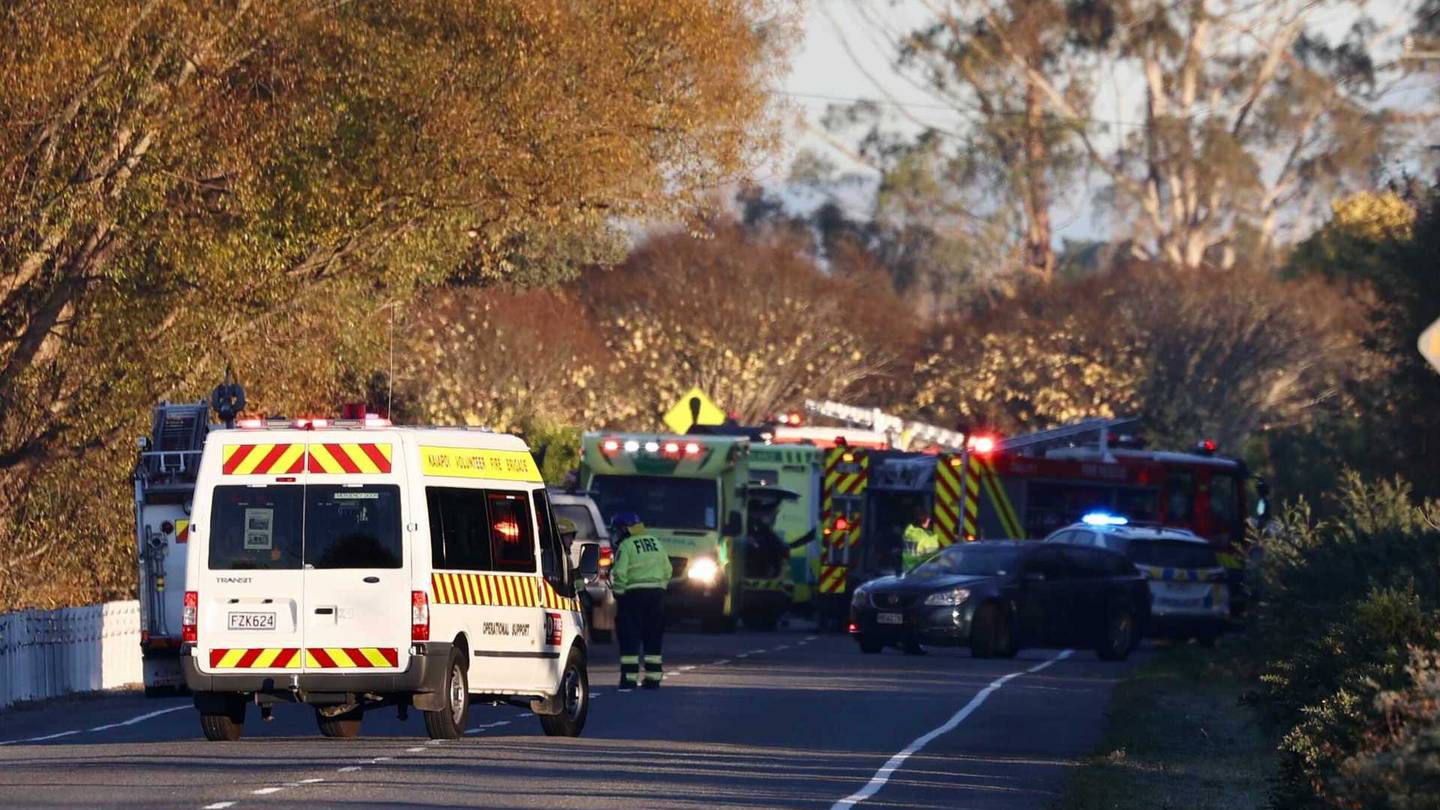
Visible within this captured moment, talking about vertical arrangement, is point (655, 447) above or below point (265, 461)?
above

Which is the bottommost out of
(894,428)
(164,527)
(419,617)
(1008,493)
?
(419,617)

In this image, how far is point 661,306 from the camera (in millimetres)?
70625

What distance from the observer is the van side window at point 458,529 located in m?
18.1

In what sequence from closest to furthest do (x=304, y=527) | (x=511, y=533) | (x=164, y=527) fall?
1. (x=304, y=527)
2. (x=511, y=533)
3. (x=164, y=527)

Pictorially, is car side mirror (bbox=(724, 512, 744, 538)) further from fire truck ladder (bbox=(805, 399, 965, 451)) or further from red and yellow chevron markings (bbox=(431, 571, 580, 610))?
red and yellow chevron markings (bbox=(431, 571, 580, 610))

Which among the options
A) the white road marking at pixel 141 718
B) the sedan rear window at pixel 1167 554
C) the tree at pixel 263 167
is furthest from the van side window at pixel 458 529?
the sedan rear window at pixel 1167 554

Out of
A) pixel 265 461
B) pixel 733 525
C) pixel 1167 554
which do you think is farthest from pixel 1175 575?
pixel 265 461

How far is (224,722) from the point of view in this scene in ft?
60.7

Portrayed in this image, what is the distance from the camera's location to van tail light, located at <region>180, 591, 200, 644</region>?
697 inches

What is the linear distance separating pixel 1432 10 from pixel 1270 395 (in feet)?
43.9

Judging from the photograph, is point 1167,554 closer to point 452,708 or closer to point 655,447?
point 655,447

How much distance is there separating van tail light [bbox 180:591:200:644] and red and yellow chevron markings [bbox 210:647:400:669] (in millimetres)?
173

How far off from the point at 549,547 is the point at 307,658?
2435 mm

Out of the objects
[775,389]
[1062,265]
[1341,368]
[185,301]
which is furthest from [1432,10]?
[185,301]
